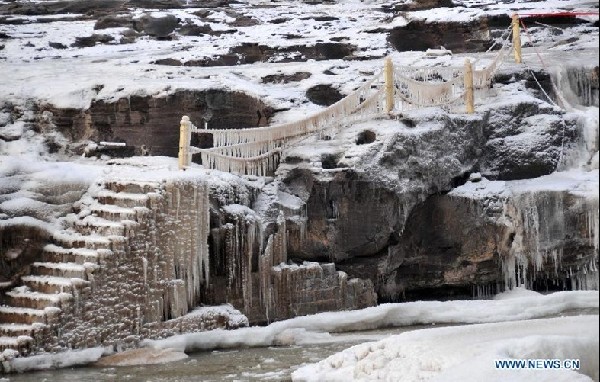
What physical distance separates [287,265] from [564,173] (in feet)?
19.8

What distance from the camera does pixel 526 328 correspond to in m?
12.6

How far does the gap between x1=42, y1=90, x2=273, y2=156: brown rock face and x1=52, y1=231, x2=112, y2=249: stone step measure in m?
4.62

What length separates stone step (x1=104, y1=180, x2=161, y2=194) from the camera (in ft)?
54.4

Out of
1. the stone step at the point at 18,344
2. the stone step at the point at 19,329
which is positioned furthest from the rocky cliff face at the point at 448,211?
the stone step at the point at 18,344

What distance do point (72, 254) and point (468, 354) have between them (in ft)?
23.5

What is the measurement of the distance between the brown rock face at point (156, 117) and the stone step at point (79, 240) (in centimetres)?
462

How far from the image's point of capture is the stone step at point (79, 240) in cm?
1599

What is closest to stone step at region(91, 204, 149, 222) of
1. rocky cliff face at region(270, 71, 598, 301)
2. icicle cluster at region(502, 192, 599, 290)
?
rocky cliff face at region(270, 71, 598, 301)

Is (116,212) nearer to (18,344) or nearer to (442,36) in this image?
(18,344)

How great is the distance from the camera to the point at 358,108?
20.4m

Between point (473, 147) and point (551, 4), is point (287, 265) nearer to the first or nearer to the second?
point (473, 147)

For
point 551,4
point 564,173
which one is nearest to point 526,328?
point 564,173

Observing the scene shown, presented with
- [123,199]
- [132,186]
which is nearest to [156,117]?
[132,186]

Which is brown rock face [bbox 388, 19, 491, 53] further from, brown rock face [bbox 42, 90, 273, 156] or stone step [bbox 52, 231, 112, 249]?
stone step [bbox 52, 231, 112, 249]
